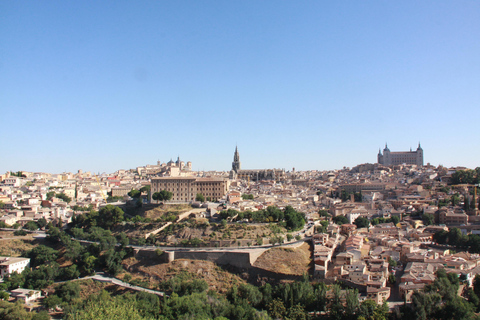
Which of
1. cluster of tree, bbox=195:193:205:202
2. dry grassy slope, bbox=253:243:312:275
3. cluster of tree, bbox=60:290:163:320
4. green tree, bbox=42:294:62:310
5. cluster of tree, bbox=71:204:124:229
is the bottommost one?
green tree, bbox=42:294:62:310

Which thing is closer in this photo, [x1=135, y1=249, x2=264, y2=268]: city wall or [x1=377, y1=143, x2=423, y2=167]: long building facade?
[x1=135, y1=249, x2=264, y2=268]: city wall

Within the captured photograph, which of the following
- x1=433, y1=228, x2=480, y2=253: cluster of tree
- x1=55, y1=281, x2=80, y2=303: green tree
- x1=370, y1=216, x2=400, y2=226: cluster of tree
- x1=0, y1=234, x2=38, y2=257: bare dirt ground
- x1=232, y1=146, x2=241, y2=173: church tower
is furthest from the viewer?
x1=232, y1=146, x2=241, y2=173: church tower

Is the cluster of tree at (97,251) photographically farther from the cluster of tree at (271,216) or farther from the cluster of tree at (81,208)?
the cluster of tree at (81,208)

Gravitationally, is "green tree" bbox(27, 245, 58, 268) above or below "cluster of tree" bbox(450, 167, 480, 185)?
below

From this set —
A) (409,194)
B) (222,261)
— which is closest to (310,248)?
(222,261)

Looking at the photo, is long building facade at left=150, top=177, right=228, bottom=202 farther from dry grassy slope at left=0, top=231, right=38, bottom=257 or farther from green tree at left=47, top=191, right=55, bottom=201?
green tree at left=47, top=191, right=55, bottom=201

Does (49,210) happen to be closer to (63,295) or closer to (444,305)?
(63,295)

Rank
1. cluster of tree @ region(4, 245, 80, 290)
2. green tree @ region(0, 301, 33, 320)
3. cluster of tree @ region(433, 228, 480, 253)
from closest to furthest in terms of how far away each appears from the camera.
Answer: green tree @ region(0, 301, 33, 320) < cluster of tree @ region(4, 245, 80, 290) < cluster of tree @ region(433, 228, 480, 253)

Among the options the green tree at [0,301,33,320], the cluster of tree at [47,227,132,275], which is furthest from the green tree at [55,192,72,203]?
the green tree at [0,301,33,320]
